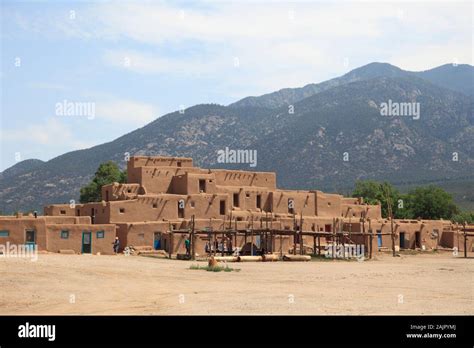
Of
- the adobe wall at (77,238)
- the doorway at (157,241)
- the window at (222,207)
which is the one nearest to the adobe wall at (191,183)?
the window at (222,207)

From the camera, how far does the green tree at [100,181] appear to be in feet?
265

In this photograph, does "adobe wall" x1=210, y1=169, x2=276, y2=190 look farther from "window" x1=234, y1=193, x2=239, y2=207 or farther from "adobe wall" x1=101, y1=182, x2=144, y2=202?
"adobe wall" x1=101, y1=182, x2=144, y2=202

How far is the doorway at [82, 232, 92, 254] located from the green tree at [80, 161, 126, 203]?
96.4ft

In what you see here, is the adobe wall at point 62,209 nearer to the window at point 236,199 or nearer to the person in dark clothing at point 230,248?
the window at point 236,199

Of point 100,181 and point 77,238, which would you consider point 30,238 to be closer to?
point 77,238

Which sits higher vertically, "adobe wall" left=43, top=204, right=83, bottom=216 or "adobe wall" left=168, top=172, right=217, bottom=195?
"adobe wall" left=168, top=172, right=217, bottom=195

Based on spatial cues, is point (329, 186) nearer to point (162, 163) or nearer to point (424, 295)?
point (162, 163)

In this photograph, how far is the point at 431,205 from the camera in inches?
3856

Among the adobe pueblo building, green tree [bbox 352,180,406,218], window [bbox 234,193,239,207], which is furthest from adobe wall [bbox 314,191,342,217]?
green tree [bbox 352,180,406,218]

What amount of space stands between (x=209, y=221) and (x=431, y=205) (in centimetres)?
4958

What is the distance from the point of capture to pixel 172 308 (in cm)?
2191

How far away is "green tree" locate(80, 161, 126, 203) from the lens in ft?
265

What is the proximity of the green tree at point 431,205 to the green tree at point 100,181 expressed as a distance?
133ft
